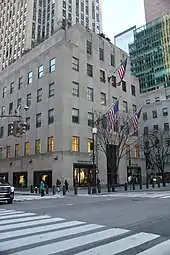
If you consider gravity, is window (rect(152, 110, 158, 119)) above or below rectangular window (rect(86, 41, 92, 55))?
below

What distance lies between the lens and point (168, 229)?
25.2ft

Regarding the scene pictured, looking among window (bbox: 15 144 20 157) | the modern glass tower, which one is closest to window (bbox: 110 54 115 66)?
window (bbox: 15 144 20 157)

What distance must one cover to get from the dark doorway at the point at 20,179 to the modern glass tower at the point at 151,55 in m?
72.7

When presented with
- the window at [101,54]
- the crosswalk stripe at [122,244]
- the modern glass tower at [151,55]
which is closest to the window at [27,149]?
the window at [101,54]

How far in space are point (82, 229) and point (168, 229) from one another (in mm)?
2575

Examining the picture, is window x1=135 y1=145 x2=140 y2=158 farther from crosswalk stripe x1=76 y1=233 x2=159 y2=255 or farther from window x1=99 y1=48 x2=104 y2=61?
crosswalk stripe x1=76 y1=233 x2=159 y2=255

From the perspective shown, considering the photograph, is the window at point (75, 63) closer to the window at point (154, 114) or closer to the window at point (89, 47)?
the window at point (89, 47)

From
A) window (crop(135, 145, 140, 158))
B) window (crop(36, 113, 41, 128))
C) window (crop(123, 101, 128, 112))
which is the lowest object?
window (crop(135, 145, 140, 158))

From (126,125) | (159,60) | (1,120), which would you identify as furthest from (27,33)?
(126,125)

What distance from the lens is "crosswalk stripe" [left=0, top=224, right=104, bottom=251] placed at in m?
5.87

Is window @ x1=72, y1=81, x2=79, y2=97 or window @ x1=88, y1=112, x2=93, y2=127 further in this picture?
window @ x1=88, y1=112, x2=93, y2=127

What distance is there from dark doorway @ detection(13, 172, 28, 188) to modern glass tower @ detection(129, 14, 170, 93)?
7273 cm

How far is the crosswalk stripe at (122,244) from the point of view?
5.35 m

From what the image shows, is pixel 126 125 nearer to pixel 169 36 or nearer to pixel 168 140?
pixel 168 140
